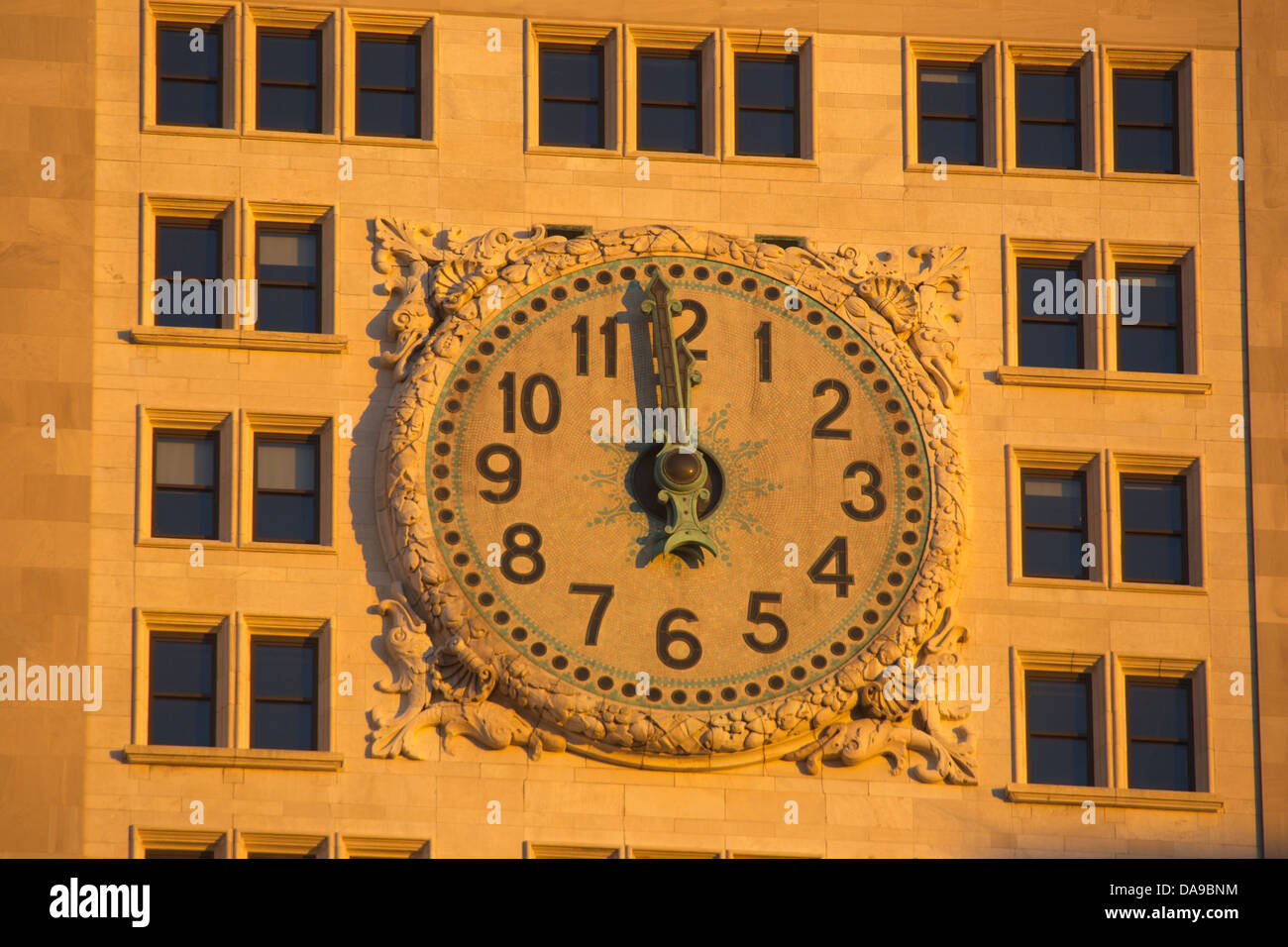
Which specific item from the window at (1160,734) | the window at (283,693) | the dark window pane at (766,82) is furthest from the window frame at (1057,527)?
the window at (283,693)

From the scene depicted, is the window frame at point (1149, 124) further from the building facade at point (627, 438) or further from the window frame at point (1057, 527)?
the window frame at point (1057, 527)

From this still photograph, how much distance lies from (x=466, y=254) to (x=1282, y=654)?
12400mm

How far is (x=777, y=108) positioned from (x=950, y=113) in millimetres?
2492

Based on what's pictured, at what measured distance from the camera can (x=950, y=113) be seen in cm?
6106

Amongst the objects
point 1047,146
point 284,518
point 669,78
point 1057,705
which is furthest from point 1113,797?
point 669,78

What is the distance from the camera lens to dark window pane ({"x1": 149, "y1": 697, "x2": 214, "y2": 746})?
187 ft

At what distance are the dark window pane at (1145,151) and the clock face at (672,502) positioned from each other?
5.12m

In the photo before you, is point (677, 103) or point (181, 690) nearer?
point (181, 690)

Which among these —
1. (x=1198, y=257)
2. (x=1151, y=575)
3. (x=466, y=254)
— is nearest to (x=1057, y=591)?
(x=1151, y=575)

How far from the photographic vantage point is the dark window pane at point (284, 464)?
192 ft

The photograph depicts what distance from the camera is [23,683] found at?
56125mm

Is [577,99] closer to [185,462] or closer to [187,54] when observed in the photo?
[187,54]
